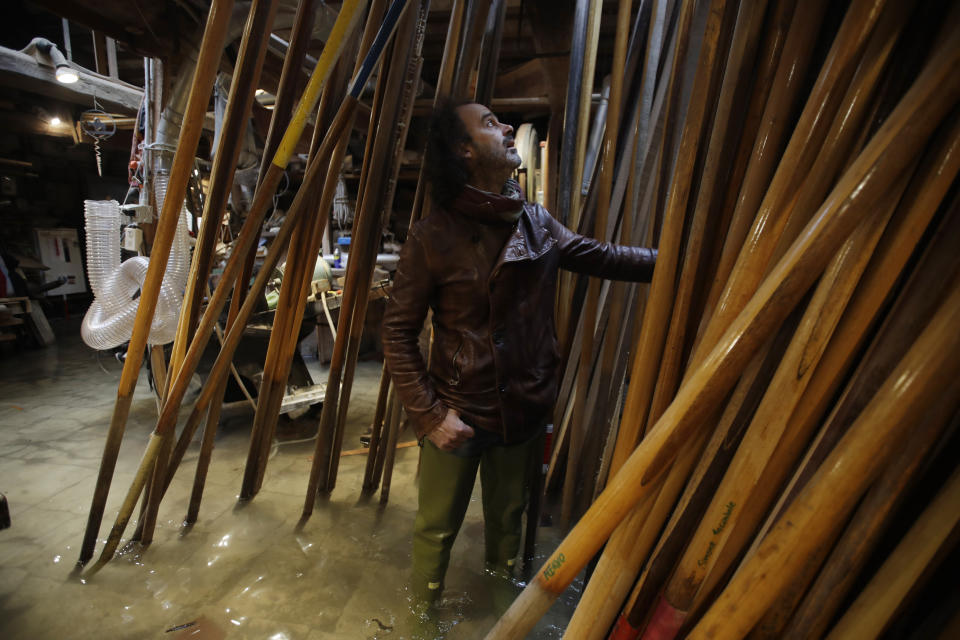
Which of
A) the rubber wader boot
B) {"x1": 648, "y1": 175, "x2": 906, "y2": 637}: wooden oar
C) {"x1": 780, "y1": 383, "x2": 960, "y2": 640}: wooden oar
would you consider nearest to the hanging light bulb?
the rubber wader boot

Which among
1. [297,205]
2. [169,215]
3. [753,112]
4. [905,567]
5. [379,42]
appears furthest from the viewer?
[297,205]

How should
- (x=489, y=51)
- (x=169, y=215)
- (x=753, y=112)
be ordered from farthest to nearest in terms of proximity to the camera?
(x=489, y=51) → (x=169, y=215) → (x=753, y=112)

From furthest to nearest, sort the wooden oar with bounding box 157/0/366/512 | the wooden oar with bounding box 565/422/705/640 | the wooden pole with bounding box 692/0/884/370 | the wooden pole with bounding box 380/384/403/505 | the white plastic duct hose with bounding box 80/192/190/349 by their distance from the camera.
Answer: the white plastic duct hose with bounding box 80/192/190/349 → the wooden pole with bounding box 380/384/403/505 → the wooden oar with bounding box 157/0/366/512 → the wooden oar with bounding box 565/422/705/640 → the wooden pole with bounding box 692/0/884/370

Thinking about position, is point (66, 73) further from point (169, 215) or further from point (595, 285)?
point (595, 285)

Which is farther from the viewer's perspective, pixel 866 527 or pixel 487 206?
pixel 487 206

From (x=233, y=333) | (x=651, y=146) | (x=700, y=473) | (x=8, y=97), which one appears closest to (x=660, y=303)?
(x=700, y=473)

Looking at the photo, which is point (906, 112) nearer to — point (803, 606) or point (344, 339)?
point (803, 606)

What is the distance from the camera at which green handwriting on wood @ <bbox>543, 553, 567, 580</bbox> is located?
0.63 m

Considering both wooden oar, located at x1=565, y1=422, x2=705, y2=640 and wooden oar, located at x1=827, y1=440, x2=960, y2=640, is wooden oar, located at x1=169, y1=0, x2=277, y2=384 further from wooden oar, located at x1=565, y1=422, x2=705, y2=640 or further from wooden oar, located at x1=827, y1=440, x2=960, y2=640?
wooden oar, located at x1=827, y1=440, x2=960, y2=640

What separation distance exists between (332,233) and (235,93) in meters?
5.30

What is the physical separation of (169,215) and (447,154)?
1013mm

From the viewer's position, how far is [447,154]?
4.37 ft

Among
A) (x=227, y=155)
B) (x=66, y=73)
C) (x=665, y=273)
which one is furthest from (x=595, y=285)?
(x=66, y=73)

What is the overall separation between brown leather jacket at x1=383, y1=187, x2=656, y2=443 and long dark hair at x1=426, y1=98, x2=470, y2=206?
6 centimetres
